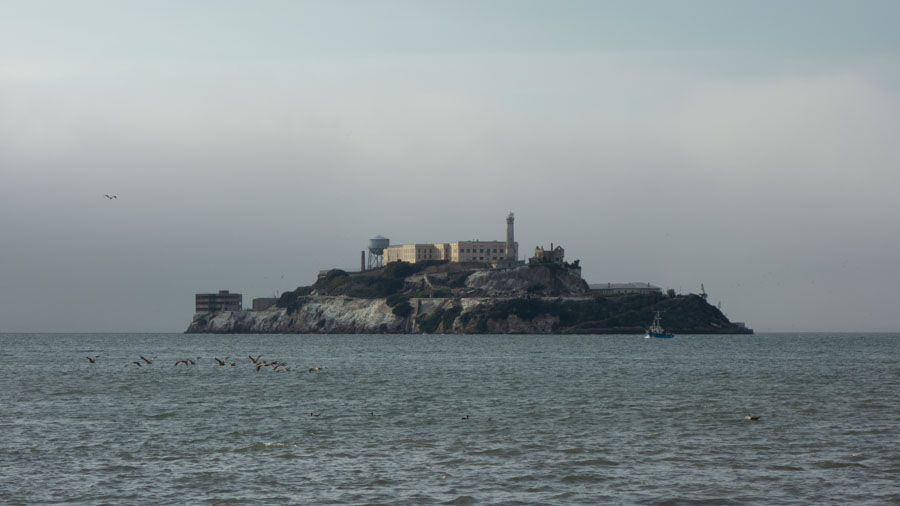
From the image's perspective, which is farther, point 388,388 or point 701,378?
point 701,378

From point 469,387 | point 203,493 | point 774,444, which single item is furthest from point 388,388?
point 203,493

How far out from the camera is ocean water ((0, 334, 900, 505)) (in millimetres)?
27188

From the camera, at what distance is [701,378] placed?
76.2 metres

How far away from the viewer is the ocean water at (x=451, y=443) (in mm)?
27188

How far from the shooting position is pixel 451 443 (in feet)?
120

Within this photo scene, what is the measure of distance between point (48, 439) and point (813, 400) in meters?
41.1

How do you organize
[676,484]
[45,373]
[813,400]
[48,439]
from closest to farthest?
[676,484], [48,439], [813,400], [45,373]

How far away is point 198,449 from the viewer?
115 ft

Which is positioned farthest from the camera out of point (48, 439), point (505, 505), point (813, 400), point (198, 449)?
point (813, 400)

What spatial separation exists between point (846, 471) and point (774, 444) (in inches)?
227

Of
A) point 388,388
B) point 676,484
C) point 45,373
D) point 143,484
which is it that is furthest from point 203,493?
point 45,373

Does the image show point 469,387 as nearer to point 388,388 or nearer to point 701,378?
point 388,388

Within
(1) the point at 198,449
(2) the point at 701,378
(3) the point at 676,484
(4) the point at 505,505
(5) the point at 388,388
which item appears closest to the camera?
(4) the point at 505,505

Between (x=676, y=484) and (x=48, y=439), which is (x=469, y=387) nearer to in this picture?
(x=48, y=439)
